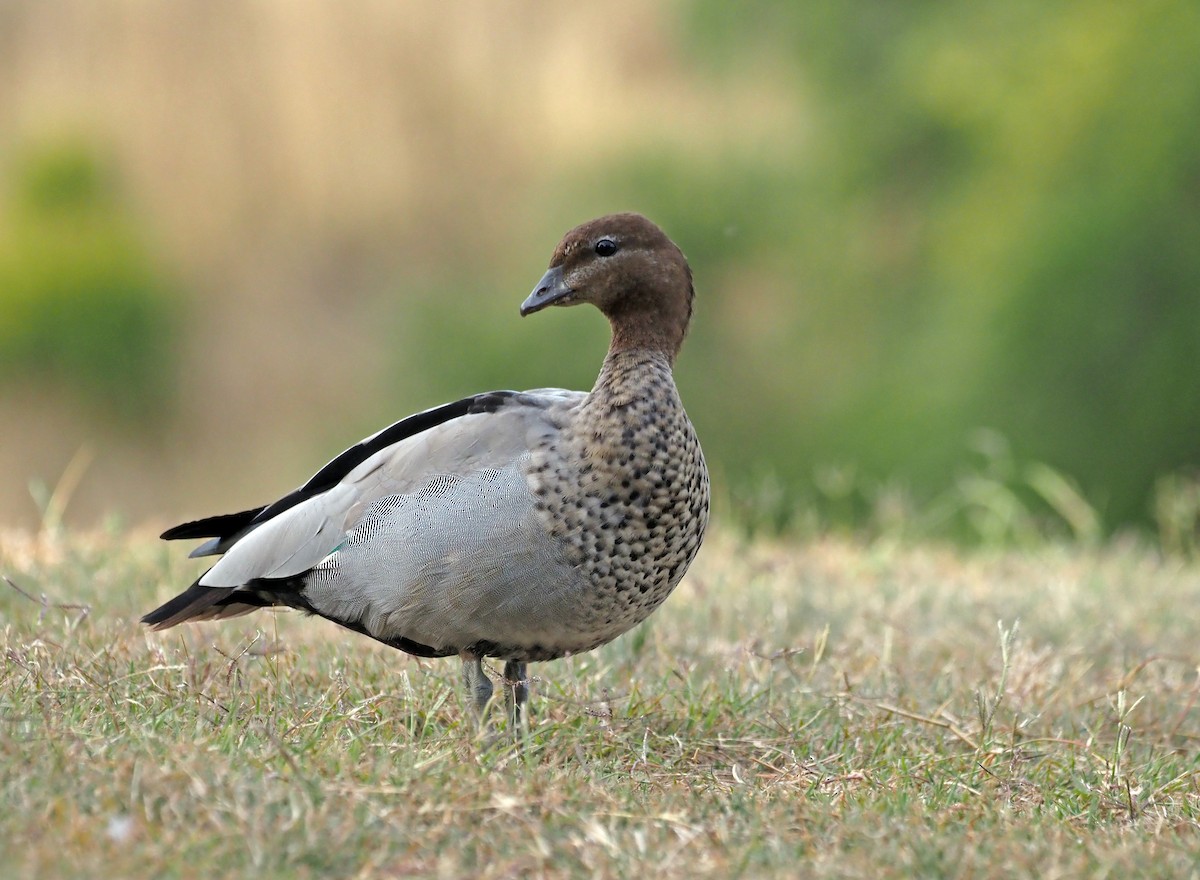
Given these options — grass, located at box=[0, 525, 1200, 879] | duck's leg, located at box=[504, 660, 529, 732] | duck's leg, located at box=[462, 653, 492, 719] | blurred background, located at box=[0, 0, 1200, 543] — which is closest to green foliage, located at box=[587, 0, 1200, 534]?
blurred background, located at box=[0, 0, 1200, 543]

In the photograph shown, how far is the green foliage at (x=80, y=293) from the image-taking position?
25.3 metres

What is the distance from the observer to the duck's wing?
3924 mm

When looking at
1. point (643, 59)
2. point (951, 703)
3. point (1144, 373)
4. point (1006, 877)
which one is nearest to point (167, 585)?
point (951, 703)

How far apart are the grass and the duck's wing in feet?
0.75

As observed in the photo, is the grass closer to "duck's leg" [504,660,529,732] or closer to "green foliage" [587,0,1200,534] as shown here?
"duck's leg" [504,660,529,732]

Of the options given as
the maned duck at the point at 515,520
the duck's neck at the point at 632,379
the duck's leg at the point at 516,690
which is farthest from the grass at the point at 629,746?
the duck's neck at the point at 632,379

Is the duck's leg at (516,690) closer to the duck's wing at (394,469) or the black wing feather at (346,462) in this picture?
the duck's wing at (394,469)

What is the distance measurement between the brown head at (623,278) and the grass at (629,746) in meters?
0.94

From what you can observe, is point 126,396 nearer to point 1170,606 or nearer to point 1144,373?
point 1144,373

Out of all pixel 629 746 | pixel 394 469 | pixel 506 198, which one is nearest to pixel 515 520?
pixel 394 469

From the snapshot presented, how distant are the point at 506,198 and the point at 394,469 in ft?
68.5

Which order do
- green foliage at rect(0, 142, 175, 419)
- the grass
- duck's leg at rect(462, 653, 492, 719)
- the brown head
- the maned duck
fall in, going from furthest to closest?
1. green foliage at rect(0, 142, 175, 419)
2. the brown head
3. duck's leg at rect(462, 653, 492, 719)
4. the maned duck
5. the grass

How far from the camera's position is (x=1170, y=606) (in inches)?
243

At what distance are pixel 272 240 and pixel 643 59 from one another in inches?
240
